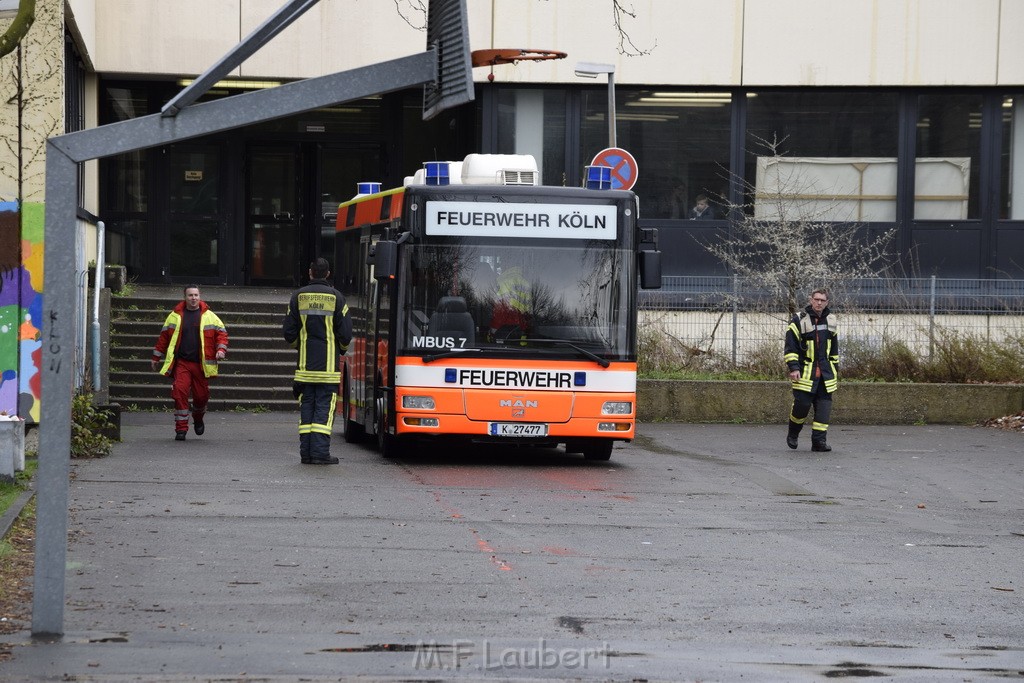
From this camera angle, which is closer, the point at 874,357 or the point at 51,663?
the point at 51,663

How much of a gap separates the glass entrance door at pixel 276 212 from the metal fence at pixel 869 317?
9175mm

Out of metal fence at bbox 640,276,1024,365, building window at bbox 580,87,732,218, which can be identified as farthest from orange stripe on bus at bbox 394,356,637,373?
building window at bbox 580,87,732,218

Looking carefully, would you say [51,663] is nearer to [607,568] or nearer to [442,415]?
[607,568]

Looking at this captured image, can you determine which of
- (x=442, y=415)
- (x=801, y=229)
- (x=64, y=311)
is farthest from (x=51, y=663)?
(x=801, y=229)

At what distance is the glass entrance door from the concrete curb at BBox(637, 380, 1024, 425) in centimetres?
1058

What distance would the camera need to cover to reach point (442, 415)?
49.3 feet

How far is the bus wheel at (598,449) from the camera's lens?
1603cm

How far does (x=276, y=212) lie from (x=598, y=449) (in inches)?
621

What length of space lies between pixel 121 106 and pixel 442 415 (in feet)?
54.9

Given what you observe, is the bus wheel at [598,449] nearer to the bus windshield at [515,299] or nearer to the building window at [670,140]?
the bus windshield at [515,299]

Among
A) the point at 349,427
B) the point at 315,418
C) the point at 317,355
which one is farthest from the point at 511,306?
the point at 349,427

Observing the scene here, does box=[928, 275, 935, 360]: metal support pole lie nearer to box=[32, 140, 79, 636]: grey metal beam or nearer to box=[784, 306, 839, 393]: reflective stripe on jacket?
box=[784, 306, 839, 393]: reflective stripe on jacket

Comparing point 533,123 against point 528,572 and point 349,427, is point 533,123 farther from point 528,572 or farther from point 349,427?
point 528,572

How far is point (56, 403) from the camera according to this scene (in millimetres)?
7012
